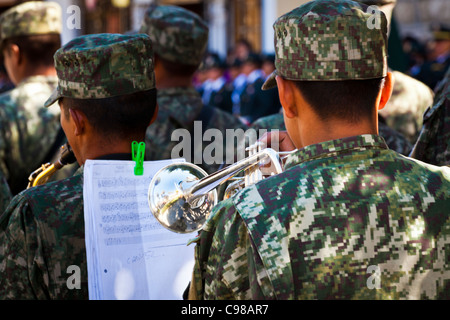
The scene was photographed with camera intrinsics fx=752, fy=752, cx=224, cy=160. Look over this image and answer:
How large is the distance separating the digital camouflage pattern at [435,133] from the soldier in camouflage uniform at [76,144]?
4.05ft

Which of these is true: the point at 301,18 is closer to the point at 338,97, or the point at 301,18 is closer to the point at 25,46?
the point at 338,97

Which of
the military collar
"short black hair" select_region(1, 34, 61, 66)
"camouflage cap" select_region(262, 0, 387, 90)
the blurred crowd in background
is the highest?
"camouflage cap" select_region(262, 0, 387, 90)

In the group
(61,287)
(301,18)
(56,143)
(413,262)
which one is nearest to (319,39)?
(301,18)

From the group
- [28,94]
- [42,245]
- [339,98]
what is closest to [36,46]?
[28,94]

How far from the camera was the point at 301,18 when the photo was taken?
198cm

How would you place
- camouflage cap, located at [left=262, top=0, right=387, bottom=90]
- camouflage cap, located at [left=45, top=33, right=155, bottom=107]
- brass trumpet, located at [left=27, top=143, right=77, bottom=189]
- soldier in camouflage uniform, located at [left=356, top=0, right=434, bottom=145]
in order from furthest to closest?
1. soldier in camouflage uniform, located at [left=356, top=0, right=434, bottom=145]
2. brass trumpet, located at [left=27, top=143, right=77, bottom=189]
3. camouflage cap, located at [left=45, top=33, right=155, bottom=107]
4. camouflage cap, located at [left=262, top=0, right=387, bottom=90]

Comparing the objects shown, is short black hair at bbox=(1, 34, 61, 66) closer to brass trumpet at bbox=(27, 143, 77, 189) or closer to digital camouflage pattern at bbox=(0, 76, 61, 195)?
digital camouflage pattern at bbox=(0, 76, 61, 195)

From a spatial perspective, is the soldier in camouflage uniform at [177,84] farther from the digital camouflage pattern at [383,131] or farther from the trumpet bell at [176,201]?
the trumpet bell at [176,201]

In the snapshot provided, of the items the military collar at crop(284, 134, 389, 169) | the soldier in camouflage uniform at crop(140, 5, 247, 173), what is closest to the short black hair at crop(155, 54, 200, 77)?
the soldier in camouflage uniform at crop(140, 5, 247, 173)

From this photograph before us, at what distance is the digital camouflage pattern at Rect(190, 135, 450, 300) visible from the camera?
6.09 ft

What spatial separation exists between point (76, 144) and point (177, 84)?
163 cm

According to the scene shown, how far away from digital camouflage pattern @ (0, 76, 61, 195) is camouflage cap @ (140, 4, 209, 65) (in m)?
0.72

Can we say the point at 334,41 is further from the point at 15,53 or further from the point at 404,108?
the point at 15,53

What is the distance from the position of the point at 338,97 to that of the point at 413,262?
0.47 m
